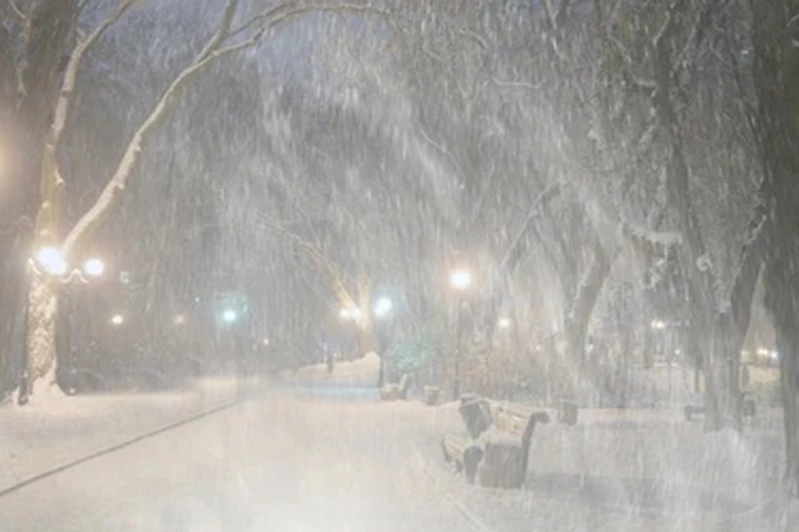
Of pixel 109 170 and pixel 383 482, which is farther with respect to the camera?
pixel 109 170

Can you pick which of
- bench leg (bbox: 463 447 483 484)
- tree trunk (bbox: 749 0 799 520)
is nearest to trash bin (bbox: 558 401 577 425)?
bench leg (bbox: 463 447 483 484)

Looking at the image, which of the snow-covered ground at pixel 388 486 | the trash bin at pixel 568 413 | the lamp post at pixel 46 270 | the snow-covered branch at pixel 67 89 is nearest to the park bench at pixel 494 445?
the snow-covered ground at pixel 388 486

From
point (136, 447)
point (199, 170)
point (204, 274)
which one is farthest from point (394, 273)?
point (136, 447)

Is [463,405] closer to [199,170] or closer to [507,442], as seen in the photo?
[507,442]

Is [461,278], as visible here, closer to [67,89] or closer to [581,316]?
[581,316]

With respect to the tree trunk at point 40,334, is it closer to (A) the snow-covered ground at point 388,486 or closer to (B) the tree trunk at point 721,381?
(A) the snow-covered ground at point 388,486

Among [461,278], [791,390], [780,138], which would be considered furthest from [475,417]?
[461,278]

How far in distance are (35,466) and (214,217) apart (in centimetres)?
3866

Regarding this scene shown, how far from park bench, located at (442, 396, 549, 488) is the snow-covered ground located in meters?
0.24

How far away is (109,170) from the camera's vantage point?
118ft

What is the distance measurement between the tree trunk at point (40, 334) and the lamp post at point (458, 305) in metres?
11.3

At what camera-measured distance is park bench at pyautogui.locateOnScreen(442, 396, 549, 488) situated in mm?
12406

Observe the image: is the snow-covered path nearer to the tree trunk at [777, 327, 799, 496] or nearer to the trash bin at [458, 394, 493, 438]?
the trash bin at [458, 394, 493, 438]

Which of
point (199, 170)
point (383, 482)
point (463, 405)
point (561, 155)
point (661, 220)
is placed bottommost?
point (383, 482)
